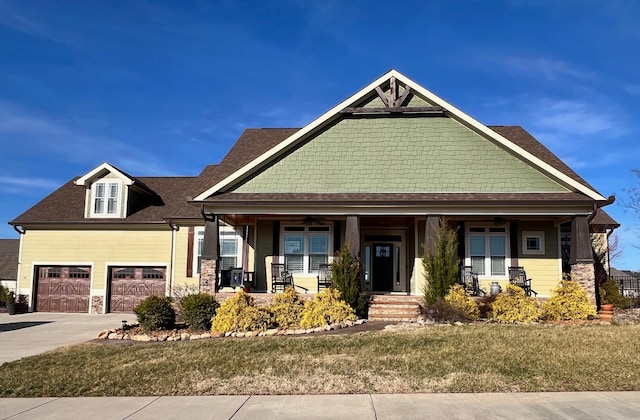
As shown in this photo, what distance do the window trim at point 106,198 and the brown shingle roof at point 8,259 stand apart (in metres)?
11.8

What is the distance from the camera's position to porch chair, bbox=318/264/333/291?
54.6 feet

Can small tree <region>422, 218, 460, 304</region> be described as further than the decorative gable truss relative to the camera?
No

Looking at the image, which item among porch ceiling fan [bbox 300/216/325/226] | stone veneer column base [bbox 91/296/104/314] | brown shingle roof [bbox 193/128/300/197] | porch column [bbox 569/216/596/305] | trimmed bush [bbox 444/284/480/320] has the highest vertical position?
brown shingle roof [bbox 193/128/300/197]

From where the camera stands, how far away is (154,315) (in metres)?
13.0

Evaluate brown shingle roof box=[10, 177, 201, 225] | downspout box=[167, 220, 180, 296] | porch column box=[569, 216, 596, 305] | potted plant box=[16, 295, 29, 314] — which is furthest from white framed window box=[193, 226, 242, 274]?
porch column box=[569, 216, 596, 305]

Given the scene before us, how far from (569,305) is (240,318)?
349 inches

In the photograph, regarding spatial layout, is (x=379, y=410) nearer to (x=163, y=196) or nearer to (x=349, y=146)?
(x=349, y=146)

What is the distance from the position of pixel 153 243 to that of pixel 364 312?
1043cm

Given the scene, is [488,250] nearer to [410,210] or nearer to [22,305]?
[410,210]

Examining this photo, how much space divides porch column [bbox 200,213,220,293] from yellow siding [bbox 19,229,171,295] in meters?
5.32

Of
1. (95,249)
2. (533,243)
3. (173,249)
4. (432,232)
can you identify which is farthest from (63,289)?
(533,243)

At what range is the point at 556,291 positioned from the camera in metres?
14.4

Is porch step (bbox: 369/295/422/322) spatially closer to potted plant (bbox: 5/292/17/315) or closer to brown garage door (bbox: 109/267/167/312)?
brown garage door (bbox: 109/267/167/312)

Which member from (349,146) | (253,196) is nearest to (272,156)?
(253,196)
